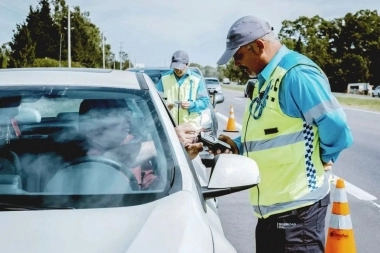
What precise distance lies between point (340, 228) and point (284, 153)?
156 cm

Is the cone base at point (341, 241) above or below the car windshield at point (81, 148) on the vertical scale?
below

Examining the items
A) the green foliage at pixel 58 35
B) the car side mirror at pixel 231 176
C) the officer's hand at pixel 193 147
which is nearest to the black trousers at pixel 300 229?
the car side mirror at pixel 231 176

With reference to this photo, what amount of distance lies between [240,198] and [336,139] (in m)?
4.95

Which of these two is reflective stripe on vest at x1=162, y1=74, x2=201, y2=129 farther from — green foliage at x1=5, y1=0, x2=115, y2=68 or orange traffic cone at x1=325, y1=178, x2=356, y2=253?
green foliage at x1=5, y1=0, x2=115, y2=68

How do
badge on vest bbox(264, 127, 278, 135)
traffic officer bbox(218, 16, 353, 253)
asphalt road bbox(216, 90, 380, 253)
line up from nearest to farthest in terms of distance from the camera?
traffic officer bbox(218, 16, 353, 253) → badge on vest bbox(264, 127, 278, 135) → asphalt road bbox(216, 90, 380, 253)

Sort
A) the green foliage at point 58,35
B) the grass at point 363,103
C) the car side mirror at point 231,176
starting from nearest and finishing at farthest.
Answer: the car side mirror at point 231,176
the grass at point 363,103
the green foliage at point 58,35

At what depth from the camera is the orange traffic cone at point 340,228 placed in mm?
4281

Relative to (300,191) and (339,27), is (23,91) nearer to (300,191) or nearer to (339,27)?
(300,191)

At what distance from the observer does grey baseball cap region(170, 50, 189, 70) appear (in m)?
7.47

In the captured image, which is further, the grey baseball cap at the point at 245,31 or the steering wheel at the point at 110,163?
the grey baseball cap at the point at 245,31

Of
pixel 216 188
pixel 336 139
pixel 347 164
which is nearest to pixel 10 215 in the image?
pixel 216 188

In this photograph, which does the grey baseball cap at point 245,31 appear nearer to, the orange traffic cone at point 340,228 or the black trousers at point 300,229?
the black trousers at point 300,229

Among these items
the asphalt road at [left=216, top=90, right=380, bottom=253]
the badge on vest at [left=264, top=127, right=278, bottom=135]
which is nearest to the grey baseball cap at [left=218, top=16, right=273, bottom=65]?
the badge on vest at [left=264, top=127, right=278, bottom=135]

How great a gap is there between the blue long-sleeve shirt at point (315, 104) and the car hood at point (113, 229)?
765mm
